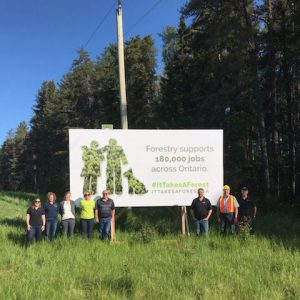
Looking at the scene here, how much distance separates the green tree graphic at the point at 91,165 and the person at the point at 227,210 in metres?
3.90

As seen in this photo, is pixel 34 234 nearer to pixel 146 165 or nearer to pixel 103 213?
pixel 103 213

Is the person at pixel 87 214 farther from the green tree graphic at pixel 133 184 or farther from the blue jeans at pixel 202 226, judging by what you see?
the blue jeans at pixel 202 226

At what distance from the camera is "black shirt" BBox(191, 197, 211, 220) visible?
15.3 meters

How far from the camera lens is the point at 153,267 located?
11133mm

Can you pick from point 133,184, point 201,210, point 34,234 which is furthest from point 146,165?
point 34,234

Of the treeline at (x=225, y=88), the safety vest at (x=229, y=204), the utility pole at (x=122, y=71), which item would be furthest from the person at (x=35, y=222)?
the treeline at (x=225, y=88)

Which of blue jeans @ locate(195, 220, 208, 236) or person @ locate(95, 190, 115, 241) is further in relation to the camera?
blue jeans @ locate(195, 220, 208, 236)

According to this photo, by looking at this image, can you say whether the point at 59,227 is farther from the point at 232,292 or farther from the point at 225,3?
the point at 225,3

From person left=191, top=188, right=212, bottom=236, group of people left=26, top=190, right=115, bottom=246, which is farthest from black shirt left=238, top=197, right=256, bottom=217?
group of people left=26, top=190, right=115, bottom=246

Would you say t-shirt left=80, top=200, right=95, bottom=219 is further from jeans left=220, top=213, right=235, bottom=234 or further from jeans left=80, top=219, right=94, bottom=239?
jeans left=220, top=213, right=235, bottom=234

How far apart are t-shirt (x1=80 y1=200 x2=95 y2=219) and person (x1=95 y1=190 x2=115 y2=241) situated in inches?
7.2

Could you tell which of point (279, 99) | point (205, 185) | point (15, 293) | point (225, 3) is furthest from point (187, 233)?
point (279, 99)

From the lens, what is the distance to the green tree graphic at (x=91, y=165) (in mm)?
15648

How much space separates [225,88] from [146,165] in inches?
592
